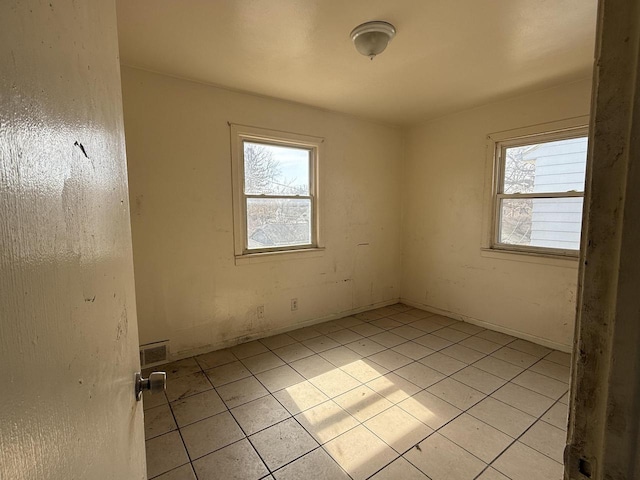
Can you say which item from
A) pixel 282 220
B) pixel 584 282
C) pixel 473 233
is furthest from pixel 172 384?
pixel 473 233

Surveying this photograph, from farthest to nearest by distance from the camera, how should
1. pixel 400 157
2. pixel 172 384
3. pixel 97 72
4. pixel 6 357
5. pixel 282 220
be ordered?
pixel 400 157 < pixel 282 220 < pixel 172 384 < pixel 97 72 < pixel 6 357

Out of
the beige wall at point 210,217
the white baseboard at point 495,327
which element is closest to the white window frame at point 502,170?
the white baseboard at point 495,327

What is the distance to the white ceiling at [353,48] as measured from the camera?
1.71m

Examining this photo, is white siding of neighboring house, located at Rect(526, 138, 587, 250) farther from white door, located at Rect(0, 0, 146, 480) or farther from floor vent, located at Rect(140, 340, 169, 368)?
floor vent, located at Rect(140, 340, 169, 368)

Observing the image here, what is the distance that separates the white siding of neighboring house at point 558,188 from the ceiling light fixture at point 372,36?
6.82 ft

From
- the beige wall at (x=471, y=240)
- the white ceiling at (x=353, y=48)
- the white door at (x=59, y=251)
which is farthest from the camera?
the beige wall at (x=471, y=240)

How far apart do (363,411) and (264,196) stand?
2103 mm

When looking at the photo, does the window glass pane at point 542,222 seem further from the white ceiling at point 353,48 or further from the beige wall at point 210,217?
the beige wall at point 210,217

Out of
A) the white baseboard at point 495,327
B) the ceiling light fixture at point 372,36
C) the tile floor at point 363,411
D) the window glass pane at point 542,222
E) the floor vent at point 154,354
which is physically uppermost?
the ceiling light fixture at point 372,36

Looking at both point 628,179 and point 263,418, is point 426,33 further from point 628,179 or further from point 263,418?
point 263,418

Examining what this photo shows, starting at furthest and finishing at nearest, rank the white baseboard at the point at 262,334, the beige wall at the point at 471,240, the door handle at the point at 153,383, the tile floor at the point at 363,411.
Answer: the beige wall at the point at 471,240 < the white baseboard at the point at 262,334 < the tile floor at the point at 363,411 < the door handle at the point at 153,383

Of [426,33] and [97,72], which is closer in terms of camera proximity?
[97,72]

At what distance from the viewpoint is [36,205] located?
32 centimetres

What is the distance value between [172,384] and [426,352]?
2.21 metres
